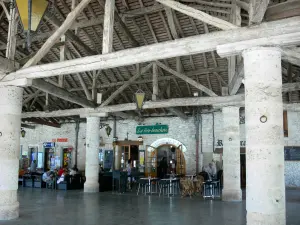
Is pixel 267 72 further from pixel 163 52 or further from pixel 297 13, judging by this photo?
pixel 163 52

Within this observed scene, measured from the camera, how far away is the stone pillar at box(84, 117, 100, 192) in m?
13.0

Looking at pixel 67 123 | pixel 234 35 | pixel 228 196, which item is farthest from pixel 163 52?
pixel 67 123

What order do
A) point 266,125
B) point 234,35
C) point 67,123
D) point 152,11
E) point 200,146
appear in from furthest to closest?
1. point 67,123
2. point 200,146
3. point 152,11
4. point 234,35
5. point 266,125

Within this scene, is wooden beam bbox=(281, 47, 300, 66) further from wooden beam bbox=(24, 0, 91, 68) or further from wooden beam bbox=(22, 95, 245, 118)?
wooden beam bbox=(22, 95, 245, 118)

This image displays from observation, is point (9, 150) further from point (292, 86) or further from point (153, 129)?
point (153, 129)

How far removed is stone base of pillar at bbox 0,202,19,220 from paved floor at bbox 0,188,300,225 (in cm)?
22

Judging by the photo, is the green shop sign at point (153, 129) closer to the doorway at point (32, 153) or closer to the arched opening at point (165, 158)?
the arched opening at point (165, 158)

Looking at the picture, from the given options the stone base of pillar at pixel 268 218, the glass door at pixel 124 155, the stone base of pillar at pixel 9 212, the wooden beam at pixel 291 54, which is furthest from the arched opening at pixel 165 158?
the stone base of pillar at pixel 268 218

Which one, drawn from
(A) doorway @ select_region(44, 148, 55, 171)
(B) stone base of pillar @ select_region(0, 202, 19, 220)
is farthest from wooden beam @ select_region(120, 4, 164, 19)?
(A) doorway @ select_region(44, 148, 55, 171)

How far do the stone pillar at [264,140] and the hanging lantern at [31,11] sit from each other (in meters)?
3.82

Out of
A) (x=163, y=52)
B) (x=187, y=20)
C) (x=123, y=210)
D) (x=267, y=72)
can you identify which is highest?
(x=187, y=20)

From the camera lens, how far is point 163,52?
6.02 meters

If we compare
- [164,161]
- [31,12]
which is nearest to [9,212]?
[31,12]

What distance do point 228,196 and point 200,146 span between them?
581 cm
